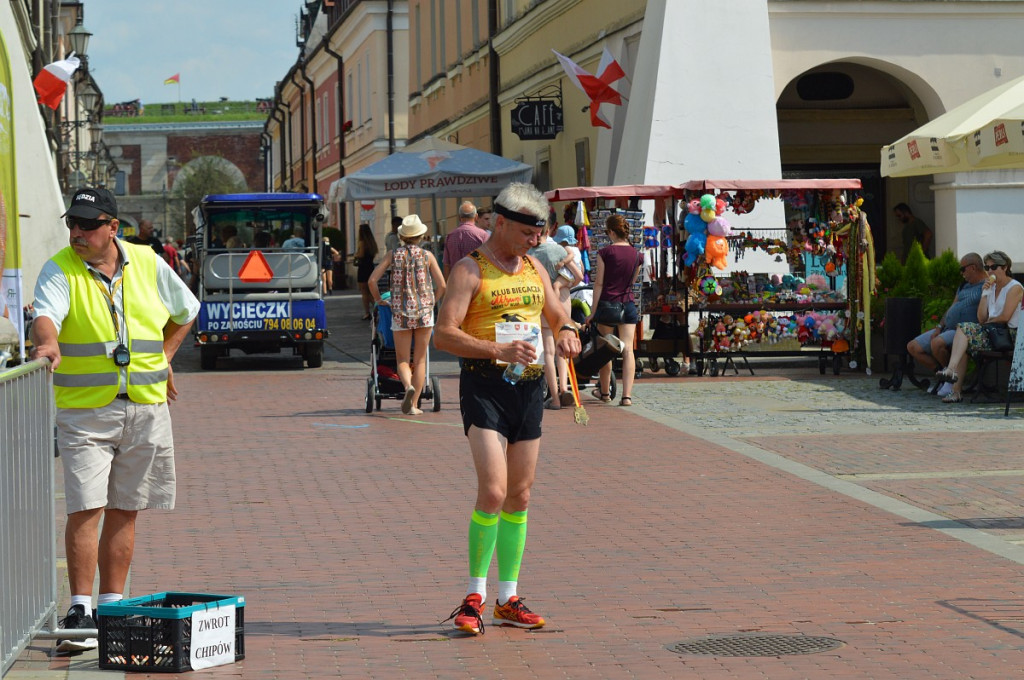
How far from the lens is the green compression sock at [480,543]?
6.93 meters

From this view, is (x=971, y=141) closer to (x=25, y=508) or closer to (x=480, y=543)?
(x=480, y=543)

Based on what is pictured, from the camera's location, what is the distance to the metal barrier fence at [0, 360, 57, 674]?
588 cm

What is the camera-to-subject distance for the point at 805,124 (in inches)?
1094

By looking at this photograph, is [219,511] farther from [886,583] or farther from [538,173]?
[538,173]

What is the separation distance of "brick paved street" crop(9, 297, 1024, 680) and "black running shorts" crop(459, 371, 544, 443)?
83 centimetres

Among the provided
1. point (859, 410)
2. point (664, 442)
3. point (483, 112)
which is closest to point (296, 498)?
point (664, 442)

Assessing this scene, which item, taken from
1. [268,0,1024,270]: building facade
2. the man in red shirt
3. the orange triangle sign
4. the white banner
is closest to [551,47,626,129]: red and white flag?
[268,0,1024,270]: building facade

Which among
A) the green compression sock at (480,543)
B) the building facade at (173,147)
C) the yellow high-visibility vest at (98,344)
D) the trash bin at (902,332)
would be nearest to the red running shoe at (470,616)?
the green compression sock at (480,543)

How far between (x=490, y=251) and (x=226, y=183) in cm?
8456

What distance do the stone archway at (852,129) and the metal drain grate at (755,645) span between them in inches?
833

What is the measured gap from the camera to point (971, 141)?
50.1ft

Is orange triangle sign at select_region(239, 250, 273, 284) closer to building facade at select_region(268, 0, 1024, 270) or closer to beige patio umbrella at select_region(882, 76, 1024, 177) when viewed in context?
building facade at select_region(268, 0, 1024, 270)

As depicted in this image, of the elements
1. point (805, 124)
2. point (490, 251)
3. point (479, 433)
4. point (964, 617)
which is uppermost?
point (805, 124)

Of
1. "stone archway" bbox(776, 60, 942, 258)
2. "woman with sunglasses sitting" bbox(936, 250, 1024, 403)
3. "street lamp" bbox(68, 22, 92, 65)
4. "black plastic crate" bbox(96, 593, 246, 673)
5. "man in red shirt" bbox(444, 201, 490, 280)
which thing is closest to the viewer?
"black plastic crate" bbox(96, 593, 246, 673)
